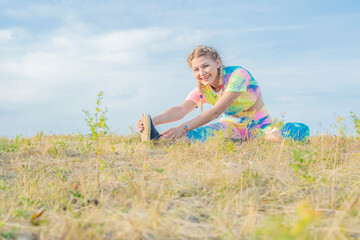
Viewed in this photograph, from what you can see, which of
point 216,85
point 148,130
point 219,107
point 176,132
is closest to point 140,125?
point 148,130

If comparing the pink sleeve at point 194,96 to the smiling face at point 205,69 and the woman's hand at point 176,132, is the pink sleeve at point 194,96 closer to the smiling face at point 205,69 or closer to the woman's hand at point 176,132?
the smiling face at point 205,69

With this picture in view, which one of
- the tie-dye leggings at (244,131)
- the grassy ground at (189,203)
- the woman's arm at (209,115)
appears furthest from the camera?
the tie-dye leggings at (244,131)

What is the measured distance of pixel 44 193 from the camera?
2.89 meters

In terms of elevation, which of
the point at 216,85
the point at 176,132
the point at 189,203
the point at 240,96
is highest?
the point at 216,85

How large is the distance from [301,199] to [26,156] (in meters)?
3.96

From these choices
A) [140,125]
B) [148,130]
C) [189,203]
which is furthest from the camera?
[140,125]

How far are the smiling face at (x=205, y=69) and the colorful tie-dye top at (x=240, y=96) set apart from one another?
0.72 ft

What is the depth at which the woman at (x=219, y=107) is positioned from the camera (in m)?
5.46

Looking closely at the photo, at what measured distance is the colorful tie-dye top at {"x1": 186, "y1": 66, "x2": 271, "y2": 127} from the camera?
18.1 ft

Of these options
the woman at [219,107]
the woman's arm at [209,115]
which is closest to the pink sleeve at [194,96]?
the woman at [219,107]

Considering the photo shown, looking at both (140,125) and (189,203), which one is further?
(140,125)

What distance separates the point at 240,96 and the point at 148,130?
1.68 metres

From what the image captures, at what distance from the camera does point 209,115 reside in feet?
17.6

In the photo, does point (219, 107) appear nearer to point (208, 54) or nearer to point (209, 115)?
point (209, 115)
